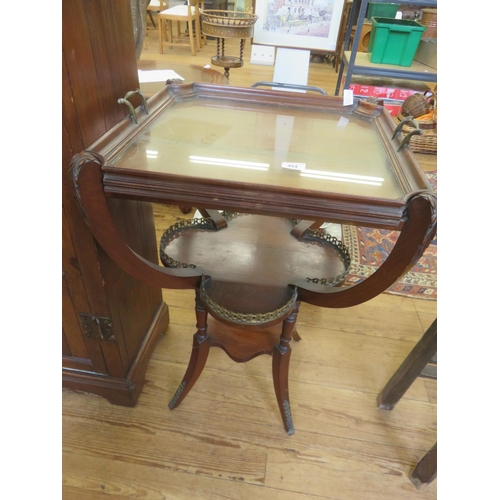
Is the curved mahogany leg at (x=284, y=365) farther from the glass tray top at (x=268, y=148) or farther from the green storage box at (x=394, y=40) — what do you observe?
the green storage box at (x=394, y=40)

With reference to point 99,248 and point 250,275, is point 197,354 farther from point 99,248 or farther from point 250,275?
point 99,248

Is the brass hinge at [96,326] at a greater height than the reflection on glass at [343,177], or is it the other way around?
the reflection on glass at [343,177]

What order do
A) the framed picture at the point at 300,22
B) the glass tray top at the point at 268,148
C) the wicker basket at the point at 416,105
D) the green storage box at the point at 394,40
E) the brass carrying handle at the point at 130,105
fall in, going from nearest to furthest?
the glass tray top at the point at 268,148
the brass carrying handle at the point at 130,105
the framed picture at the point at 300,22
the green storage box at the point at 394,40
the wicker basket at the point at 416,105

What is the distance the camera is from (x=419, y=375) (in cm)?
111

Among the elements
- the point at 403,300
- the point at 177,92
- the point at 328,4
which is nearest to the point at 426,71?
the point at 328,4

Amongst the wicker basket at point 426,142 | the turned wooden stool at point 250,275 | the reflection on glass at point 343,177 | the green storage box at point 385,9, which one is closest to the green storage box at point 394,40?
the wicker basket at point 426,142

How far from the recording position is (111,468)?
1.04 metres

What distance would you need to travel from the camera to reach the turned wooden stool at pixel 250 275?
A: 88 centimetres

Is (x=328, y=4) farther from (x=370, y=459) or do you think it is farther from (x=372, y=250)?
(x=370, y=459)

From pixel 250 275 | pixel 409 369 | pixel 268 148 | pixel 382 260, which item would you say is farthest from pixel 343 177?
pixel 382 260

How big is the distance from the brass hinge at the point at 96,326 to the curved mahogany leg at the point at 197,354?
235 millimetres

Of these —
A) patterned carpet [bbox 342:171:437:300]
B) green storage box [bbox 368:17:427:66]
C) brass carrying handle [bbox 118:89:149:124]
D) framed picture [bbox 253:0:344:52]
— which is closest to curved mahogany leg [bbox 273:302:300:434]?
brass carrying handle [bbox 118:89:149:124]

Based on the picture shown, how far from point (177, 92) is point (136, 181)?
1.55ft

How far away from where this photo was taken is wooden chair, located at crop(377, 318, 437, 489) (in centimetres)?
99
